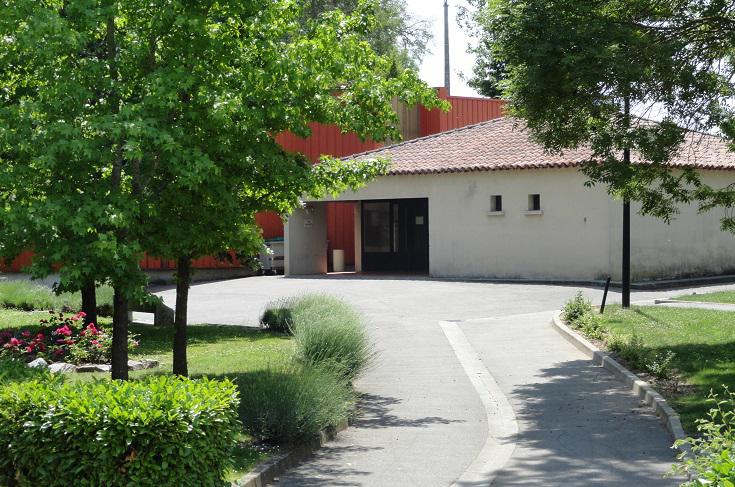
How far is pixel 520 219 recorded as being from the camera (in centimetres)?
2848

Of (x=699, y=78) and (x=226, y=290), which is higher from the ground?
(x=699, y=78)

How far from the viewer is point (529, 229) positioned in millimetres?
28234

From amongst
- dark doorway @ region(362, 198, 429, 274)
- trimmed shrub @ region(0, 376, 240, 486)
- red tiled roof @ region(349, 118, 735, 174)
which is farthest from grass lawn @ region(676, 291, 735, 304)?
trimmed shrub @ region(0, 376, 240, 486)

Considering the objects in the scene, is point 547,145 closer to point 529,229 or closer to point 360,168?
point 360,168

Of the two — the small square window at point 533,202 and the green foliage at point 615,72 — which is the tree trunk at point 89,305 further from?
the small square window at point 533,202

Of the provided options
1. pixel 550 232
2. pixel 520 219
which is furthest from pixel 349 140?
pixel 550 232

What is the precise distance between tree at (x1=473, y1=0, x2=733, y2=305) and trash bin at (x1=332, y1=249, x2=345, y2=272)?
20.6 metres

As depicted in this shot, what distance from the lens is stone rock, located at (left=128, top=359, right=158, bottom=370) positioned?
14.0 meters

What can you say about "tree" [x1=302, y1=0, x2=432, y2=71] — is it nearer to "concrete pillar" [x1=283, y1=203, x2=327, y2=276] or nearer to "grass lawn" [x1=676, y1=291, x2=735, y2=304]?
"concrete pillar" [x1=283, y1=203, x2=327, y2=276]

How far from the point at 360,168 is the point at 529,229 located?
16.7 meters

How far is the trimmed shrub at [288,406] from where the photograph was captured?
9.55 m

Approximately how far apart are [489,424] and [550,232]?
17.4 metres

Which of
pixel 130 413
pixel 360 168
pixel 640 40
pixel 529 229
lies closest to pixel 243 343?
pixel 360 168

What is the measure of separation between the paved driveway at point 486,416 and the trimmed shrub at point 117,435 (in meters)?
1.91
